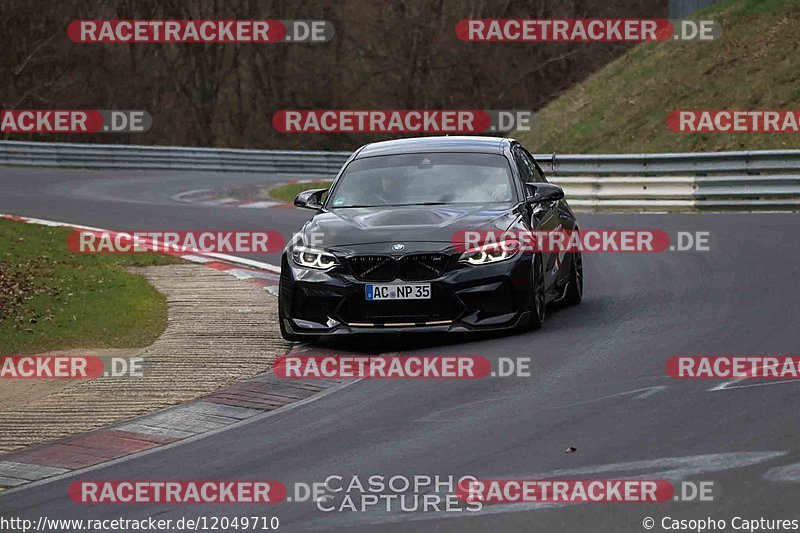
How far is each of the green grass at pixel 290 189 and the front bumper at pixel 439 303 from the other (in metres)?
17.6

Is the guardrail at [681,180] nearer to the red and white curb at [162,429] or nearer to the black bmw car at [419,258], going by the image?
the black bmw car at [419,258]

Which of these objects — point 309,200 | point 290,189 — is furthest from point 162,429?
point 290,189

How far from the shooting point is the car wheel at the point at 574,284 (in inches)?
511

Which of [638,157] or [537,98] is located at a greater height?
[537,98]

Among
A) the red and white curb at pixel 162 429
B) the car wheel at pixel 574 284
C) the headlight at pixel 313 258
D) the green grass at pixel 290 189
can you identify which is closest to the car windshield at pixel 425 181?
the headlight at pixel 313 258

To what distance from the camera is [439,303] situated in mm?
10992

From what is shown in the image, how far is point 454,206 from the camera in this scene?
11.9 m

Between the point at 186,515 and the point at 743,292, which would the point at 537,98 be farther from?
the point at 186,515

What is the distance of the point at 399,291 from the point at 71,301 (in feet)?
14.6

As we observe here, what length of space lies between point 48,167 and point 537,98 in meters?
24.4

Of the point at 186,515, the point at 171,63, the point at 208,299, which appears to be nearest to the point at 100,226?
the point at 208,299

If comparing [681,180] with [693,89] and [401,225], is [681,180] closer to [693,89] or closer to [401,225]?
[693,89]

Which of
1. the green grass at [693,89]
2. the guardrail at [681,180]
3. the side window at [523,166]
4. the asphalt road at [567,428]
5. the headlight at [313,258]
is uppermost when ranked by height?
the green grass at [693,89]

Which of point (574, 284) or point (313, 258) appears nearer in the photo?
point (313, 258)
